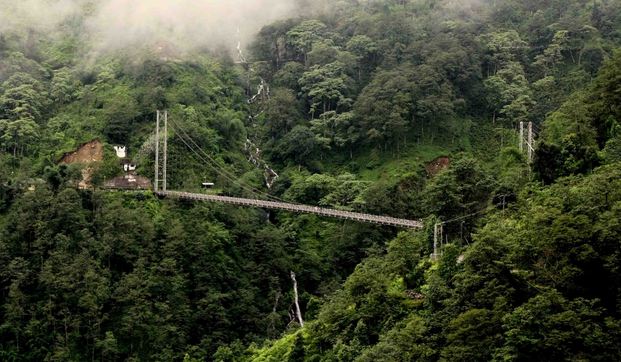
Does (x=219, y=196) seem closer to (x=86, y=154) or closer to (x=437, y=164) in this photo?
(x=86, y=154)

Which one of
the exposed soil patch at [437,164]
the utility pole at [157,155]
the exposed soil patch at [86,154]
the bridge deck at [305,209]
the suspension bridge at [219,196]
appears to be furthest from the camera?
the exposed soil patch at [437,164]

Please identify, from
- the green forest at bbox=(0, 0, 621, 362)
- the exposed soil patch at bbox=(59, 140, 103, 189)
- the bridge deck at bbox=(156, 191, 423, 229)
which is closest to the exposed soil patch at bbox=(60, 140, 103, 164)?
the exposed soil patch at bbox=(59, 140, 103, 189)

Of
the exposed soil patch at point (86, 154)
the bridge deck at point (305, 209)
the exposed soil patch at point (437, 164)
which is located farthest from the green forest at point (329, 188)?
the bridge deck at point (305, 209)

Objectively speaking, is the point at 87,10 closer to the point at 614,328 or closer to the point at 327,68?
the point at 327,68

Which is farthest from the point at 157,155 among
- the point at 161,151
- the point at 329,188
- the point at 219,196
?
the point at 329,188

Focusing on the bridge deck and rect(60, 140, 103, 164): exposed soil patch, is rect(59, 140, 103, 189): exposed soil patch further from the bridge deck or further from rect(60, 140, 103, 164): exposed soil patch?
the bridge deck

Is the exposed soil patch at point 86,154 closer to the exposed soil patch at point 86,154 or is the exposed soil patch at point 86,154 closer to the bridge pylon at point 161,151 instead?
the exposed soil patch at point 86,154

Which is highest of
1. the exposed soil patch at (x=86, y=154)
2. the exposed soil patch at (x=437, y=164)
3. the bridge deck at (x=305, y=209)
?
the exposed soil patch at (x=86, y=154)

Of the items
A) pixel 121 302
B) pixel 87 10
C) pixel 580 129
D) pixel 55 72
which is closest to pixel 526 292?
pixel 580 129
